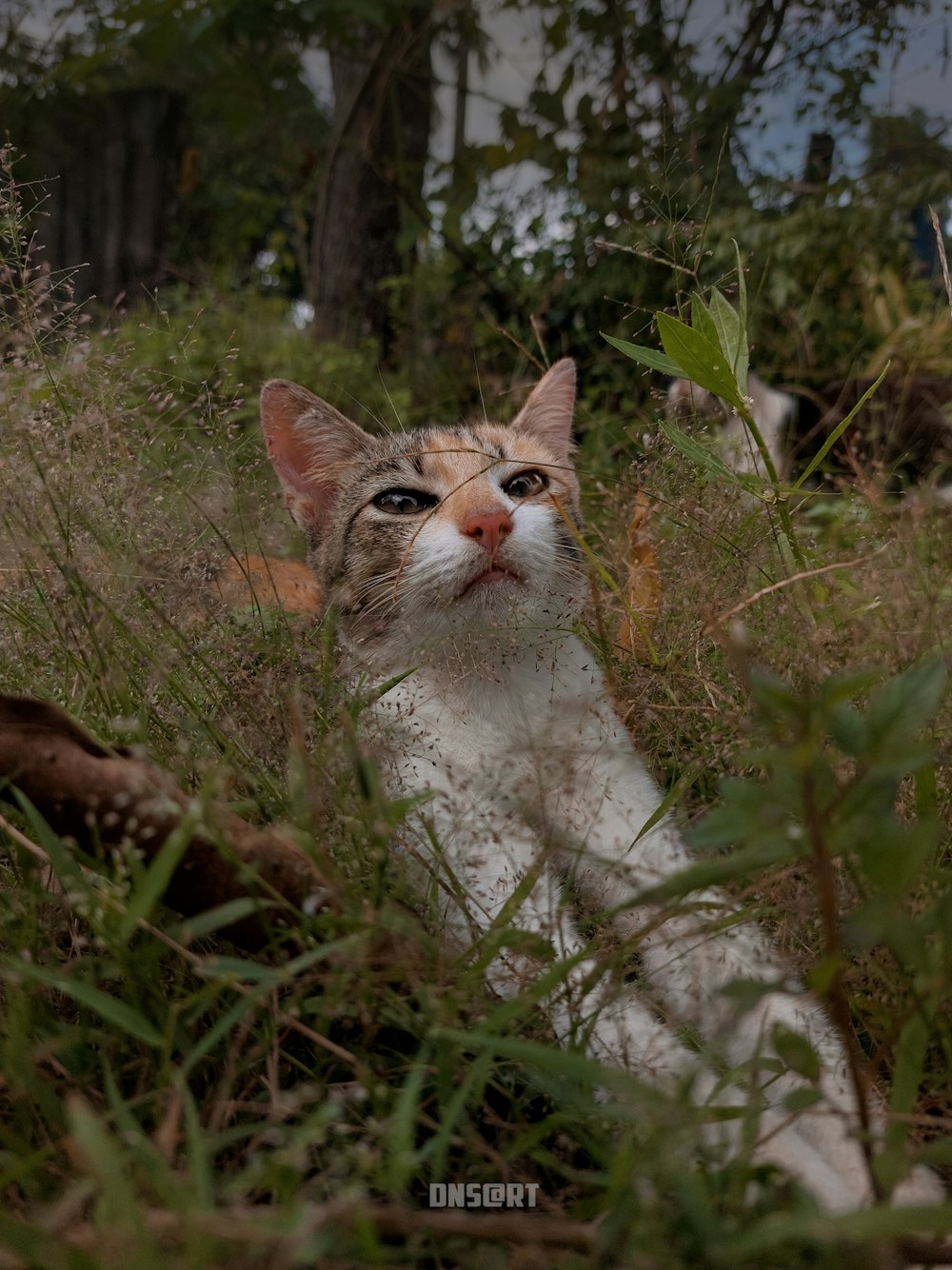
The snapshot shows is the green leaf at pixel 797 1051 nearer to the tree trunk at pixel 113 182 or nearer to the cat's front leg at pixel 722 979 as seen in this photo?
the cat's front leg at pixel 722 979

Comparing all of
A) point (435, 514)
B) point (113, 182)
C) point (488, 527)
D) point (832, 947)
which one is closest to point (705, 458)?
point (488, 527)

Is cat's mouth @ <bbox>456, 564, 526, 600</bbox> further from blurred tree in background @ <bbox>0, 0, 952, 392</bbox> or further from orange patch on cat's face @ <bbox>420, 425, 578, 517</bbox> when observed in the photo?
blurred tree in background @ <bbox>0, 0, 952, 392</bbox>

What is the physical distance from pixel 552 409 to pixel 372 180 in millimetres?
3558

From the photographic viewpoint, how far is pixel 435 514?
6.19ft

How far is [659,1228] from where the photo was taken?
689 mm

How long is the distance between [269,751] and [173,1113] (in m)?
0.67

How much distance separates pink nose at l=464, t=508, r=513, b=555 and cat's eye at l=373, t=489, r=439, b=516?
247 millimetres

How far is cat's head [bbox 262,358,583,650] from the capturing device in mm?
1801

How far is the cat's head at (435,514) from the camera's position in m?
1.80

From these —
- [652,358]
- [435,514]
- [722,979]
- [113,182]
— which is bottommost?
[722,979]

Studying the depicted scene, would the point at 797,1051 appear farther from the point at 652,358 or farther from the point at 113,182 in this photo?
the point at 113,182

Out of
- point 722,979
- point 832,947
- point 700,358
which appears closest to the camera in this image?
point 832,947

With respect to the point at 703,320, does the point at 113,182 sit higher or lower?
higher

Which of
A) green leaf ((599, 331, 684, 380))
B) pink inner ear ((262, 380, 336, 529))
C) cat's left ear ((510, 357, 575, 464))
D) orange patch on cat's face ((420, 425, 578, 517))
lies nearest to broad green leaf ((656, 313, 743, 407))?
green leaf ((599, 331, 684, 380))
